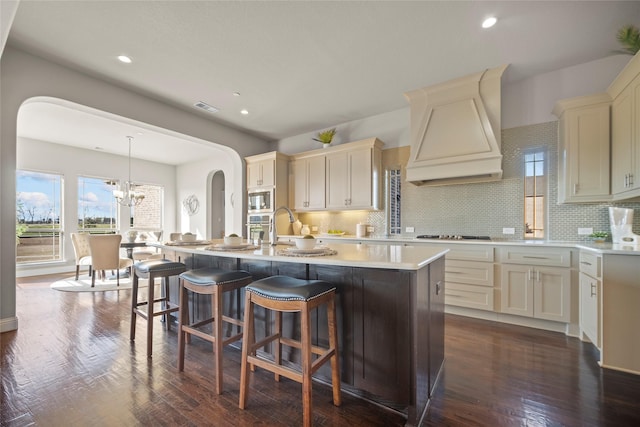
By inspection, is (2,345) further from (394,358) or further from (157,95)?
(394,358)

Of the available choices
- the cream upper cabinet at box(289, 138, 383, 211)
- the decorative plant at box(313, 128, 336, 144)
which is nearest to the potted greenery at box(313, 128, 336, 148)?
the decorative plant at box(313, 128, 336, 144)

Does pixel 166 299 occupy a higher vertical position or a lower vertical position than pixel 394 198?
lower

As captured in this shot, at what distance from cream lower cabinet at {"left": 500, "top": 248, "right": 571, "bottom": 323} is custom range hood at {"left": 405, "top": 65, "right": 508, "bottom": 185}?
989mm

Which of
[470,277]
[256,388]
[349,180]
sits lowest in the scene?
[256,388]

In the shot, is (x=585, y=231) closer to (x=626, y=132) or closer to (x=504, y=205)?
(x=504, y=205)

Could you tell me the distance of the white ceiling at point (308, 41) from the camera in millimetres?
2170

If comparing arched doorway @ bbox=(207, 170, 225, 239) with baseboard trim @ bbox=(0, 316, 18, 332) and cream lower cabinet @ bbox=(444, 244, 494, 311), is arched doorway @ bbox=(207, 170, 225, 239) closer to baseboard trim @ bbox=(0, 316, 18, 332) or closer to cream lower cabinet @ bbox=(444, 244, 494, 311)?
baseboard trim @ bbox=(0, 316, 18, 332)

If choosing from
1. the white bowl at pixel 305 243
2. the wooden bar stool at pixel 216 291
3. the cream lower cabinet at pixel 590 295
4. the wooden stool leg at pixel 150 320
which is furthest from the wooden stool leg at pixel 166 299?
the cream lower cabinet at pixel 590 295

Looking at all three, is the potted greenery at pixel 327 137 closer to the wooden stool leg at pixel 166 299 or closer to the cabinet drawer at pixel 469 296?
the cabinet drawer at pixel 469 296

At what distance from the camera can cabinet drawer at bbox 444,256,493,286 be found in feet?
9.82

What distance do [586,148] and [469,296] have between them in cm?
194

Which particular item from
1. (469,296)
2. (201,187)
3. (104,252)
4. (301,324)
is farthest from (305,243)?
(201,187)

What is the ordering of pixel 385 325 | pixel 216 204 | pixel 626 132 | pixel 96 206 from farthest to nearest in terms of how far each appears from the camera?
pixel 216 204
pixel 96 206
pixel 626 132
pixel 385 325

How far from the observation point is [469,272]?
309cm
